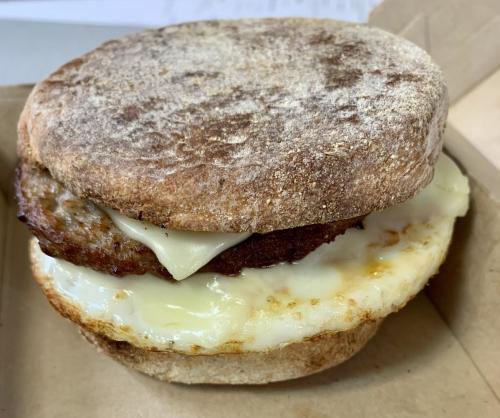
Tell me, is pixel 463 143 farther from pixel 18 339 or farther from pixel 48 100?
pixel 18 339

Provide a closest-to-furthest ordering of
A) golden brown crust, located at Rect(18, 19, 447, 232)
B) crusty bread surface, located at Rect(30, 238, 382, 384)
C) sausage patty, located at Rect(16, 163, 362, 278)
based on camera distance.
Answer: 1. golden brown crust, located at Rect(18, 19, 447, 232)
2. sausage patty, located at Rect(16, 163, 362, 278)
3. crusty bread surface, located at Rect(30, 238, 382, 384)

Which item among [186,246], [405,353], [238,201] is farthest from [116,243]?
[405,353]

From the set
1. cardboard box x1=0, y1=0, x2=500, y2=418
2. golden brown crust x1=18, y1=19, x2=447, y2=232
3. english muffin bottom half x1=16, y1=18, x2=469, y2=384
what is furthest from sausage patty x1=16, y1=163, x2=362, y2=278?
cardboard box x1=0, y1=0, x2=500, y2=418

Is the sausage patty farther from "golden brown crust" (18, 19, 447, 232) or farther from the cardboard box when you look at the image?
the cardboard box

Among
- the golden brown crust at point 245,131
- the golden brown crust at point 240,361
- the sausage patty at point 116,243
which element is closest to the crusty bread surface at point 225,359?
the golden brown crust at point 240,361

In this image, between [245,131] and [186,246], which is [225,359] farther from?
[245,131]

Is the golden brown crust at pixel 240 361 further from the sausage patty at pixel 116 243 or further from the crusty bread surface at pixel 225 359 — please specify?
the sausage patty at pixel 116 243

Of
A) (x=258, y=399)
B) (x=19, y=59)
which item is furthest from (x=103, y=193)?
(x=19, y=59)

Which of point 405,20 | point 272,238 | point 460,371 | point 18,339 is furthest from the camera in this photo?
point 405,20
